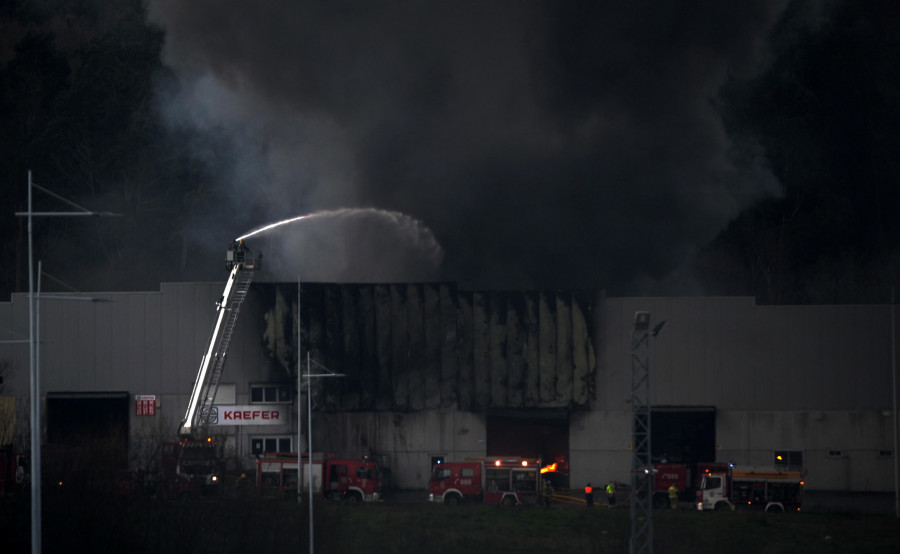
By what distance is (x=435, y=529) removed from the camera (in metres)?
43.9

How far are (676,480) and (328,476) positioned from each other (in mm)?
16071

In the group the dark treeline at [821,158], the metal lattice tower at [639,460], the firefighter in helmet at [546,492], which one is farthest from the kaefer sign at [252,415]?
the dark treeline at [821,158]

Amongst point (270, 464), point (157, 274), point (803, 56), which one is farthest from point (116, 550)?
point (803, 56)

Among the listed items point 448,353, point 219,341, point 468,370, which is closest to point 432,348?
point 448,353

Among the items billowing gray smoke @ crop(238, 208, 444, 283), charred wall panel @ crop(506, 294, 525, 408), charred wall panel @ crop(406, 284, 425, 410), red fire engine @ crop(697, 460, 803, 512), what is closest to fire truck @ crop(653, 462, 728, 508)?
red fire engine @ crop(697, 460, 803, 512)

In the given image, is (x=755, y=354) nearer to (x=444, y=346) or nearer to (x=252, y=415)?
(x=444, y=346)

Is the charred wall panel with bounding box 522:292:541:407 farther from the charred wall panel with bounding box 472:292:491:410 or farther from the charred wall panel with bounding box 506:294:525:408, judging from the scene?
the charred wall panel with bounding box 472:292:491:410

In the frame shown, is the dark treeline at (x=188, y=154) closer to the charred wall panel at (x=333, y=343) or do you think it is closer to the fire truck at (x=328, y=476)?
the charred wall panel at (x=333, y=343)

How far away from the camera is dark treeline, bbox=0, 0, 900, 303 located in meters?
78.8

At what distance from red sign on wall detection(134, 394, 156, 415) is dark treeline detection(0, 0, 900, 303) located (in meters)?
25.7

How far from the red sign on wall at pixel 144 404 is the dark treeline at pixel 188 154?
25.7 m

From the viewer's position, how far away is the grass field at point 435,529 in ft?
130

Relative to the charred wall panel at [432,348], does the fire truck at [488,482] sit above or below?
below

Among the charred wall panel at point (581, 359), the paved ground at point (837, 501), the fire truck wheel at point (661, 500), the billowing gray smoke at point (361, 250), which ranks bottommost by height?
the paved ground at point (837, 501)
